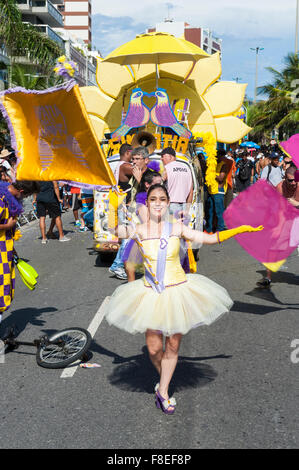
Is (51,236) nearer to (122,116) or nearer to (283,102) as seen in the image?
(122,116)

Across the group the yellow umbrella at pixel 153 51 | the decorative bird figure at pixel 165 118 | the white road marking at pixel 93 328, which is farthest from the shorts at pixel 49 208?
the white road marking at pixel 93 328

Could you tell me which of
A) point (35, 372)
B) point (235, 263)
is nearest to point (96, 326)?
point (35, 372)

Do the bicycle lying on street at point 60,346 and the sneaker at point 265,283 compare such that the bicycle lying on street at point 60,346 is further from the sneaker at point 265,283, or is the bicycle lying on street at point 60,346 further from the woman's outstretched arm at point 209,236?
the sneaker at point 265,283

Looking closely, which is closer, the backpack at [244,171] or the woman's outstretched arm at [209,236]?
the woman's outstretched arm at [209,236]

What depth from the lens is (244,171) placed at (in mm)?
17656

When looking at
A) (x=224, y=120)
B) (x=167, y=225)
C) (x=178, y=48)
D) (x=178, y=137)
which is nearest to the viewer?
(x=167, y=225)

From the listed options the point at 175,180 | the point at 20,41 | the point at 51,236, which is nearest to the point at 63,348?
the point at 175,180

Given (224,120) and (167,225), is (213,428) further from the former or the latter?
(224,120)

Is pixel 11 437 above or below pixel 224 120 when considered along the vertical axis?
below

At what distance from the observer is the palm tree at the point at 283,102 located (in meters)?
43.4

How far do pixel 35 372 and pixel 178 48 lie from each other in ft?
24.8

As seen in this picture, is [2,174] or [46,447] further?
[2,174]

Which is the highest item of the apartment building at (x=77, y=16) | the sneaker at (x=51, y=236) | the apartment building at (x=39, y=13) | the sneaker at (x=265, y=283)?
the apartment building at (x=77, y=16)

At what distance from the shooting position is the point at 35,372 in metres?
4.89
